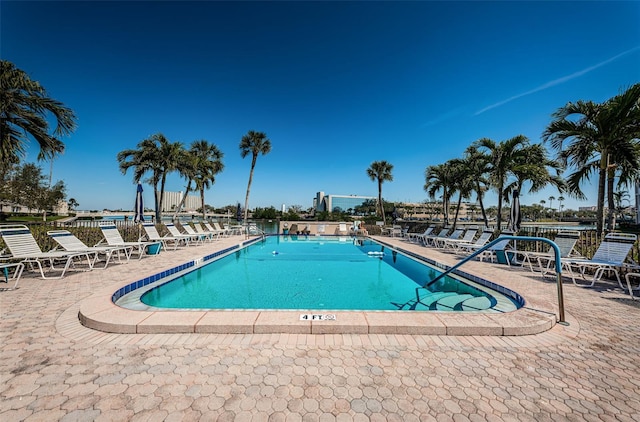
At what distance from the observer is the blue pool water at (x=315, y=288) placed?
4832 mm

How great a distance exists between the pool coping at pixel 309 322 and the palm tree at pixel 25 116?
714 cm

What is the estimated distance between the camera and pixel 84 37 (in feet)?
31.9

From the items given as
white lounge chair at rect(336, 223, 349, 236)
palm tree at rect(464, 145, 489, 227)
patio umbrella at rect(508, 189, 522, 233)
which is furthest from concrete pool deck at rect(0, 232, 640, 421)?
white lounge chair at rect(336, 223, 349, 236)

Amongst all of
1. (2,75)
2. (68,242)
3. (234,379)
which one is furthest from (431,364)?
(2,75)

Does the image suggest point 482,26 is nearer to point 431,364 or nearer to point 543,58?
point 543,58

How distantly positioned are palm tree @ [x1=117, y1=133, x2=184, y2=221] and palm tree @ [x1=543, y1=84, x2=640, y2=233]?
1984 cm

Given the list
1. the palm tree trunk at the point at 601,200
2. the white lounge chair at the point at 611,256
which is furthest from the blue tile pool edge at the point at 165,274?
the palm tree trunk at the point at 601,200

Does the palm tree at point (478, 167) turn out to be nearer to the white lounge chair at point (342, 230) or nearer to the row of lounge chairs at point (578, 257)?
the row of lounge chairs at point (578, 257)

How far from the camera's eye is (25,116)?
23.2ft

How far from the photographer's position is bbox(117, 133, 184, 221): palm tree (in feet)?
58.3

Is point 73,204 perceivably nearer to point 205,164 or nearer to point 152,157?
point 205,164

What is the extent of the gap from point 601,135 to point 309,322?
33.6 feet

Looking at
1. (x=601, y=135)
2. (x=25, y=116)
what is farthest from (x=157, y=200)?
(x=601, y=135)

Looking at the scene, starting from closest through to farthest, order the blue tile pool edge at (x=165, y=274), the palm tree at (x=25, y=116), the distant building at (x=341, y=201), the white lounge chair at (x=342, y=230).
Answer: the blue tile pool edge at (x=165, y=274) < the palm tree at (x=25, y=116) < the white lounge chair at (x=342, y=230) < the distant building at (x=341, y=201)
